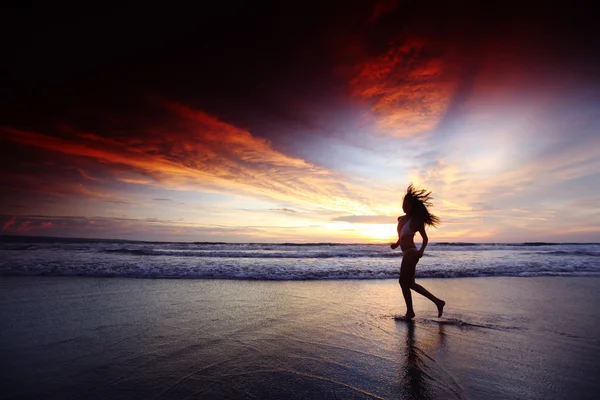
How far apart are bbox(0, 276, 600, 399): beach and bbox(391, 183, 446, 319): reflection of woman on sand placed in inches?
18.4

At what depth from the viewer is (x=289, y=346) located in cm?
405

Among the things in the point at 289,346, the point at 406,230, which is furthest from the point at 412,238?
the point at 289,346

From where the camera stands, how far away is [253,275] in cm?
1095

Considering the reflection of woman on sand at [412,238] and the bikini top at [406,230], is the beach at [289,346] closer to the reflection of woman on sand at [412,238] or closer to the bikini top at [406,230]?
the reflection of woman on sand at [412,238]

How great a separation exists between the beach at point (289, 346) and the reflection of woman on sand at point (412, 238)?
47 centimetres

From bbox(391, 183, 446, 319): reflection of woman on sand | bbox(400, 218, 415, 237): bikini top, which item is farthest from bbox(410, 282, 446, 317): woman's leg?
bbox(400, 218, 415, 237): bikini top

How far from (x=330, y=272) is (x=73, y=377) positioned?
30.9 ft

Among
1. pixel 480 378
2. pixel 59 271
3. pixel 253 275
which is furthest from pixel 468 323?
pixel 59 271

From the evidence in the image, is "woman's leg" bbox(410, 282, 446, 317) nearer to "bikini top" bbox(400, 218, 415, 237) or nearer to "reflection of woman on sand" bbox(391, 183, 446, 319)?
"reflection of woman on sand" bbox(391, 183, 446, 319)

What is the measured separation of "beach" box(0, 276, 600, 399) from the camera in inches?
114

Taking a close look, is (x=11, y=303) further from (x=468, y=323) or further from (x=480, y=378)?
(x=468, y=323)

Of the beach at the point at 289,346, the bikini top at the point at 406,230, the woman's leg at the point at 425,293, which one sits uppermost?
the bikini top at the point at 406,230

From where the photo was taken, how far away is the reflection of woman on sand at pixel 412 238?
5617mm

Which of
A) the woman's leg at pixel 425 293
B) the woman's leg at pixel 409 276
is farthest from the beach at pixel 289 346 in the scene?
the woman's leg at pixel 409 276
